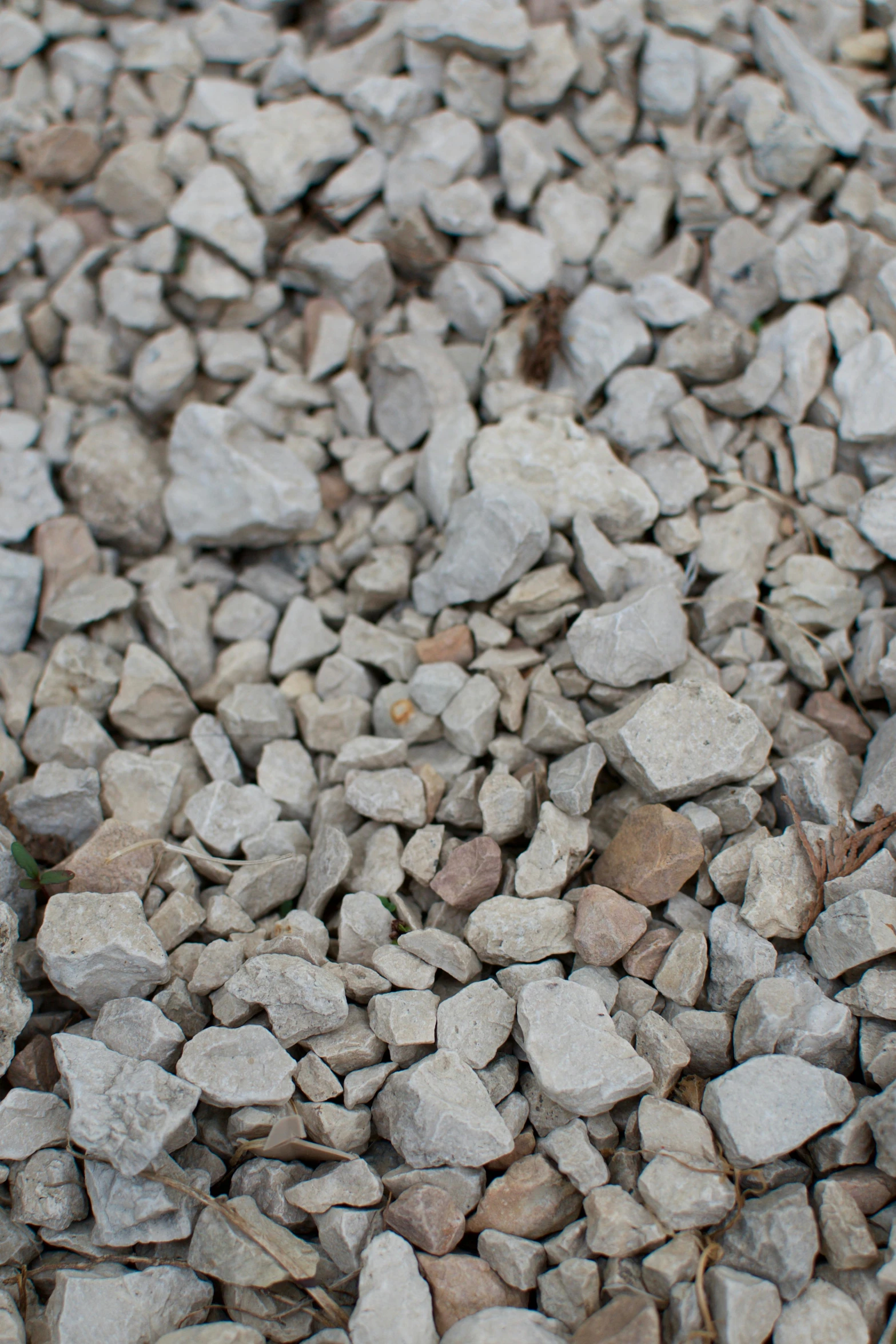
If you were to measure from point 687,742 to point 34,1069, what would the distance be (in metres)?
1.62

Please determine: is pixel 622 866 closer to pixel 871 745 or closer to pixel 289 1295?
pixel 871 745

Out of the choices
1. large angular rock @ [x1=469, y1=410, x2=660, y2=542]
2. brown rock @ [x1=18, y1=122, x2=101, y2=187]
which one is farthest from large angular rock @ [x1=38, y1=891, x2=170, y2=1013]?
brown rock @ [x1=18, y1=122, x2=101, y2=187]

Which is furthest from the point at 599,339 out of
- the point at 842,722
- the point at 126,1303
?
the point at 126,1303

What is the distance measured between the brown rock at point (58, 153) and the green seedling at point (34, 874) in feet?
7.90

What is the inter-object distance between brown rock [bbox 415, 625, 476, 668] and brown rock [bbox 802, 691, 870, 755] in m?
0.92

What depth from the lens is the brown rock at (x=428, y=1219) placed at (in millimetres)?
1741

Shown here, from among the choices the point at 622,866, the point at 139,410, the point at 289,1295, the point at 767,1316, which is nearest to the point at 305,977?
the point at 289,1295

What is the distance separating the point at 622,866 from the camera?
212cm

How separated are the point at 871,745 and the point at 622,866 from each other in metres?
0.72

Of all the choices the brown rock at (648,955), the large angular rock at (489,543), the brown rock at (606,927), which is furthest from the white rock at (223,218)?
the brown rock at (648,955)

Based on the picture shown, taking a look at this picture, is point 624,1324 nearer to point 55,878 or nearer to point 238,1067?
point 238,1067

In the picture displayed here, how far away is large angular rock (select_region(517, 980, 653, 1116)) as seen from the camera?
1.81 m

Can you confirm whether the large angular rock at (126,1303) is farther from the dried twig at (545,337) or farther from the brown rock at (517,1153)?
the dried twig at (545,337)

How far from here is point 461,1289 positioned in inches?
67.1
